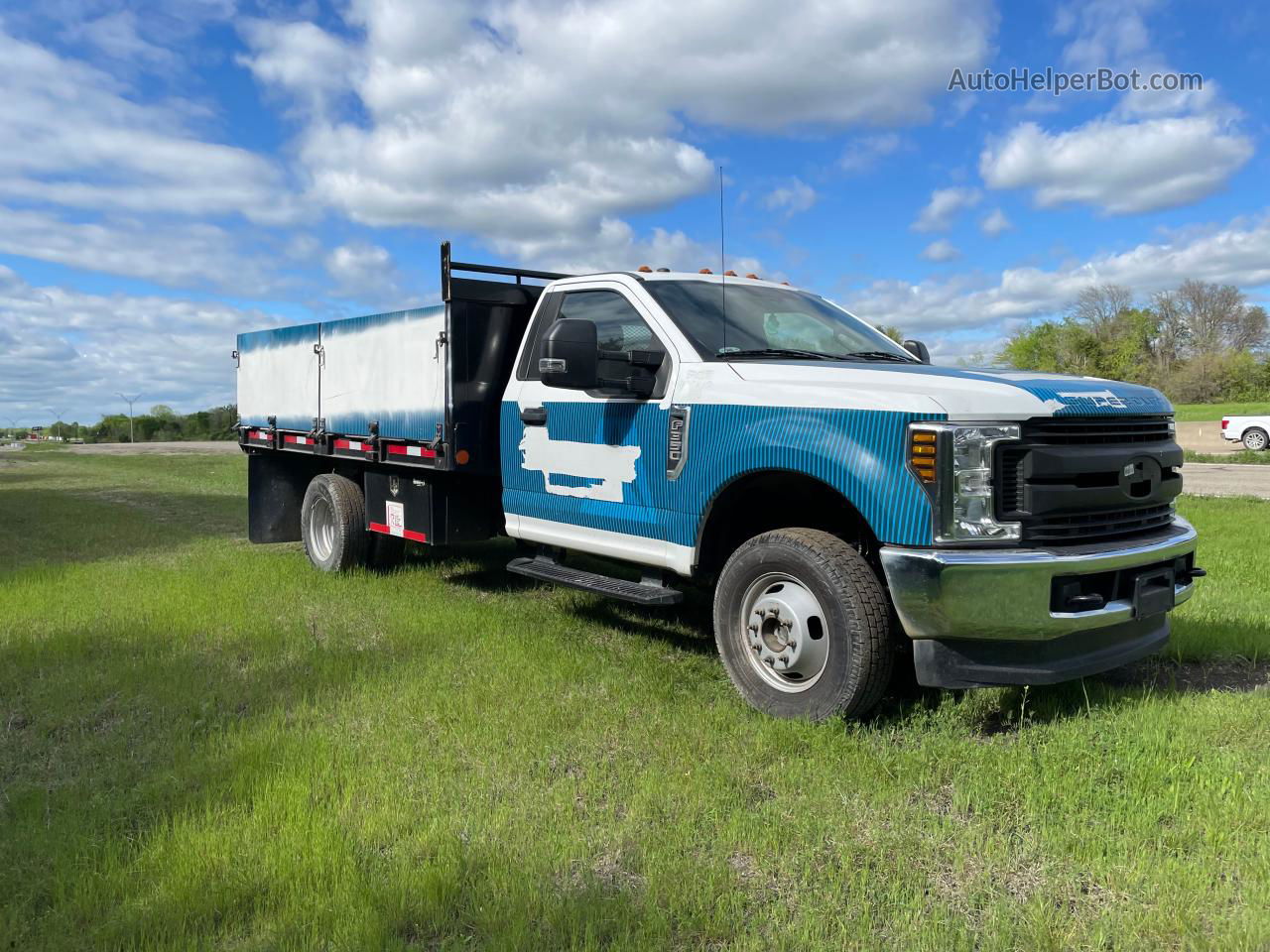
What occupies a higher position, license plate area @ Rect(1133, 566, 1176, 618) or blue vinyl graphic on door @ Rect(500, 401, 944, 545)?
blue vinyl graphic on door @ Rect(500, 401, 944, 545)

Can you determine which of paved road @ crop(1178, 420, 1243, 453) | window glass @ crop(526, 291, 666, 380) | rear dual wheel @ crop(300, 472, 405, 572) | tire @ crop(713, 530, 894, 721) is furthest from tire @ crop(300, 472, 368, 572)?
paved road @ crop(1178, 420, 1243, 453)

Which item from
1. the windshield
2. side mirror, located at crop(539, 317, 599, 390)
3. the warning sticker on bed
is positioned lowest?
the warning sticker on bed

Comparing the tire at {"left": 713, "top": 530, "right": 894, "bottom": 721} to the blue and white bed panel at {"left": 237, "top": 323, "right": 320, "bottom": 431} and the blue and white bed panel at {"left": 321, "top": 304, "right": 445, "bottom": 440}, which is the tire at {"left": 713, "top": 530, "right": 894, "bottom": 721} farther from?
the blue and white bed panel at {"left": 237, "top": 323, "right": 320, "bottom": 431}

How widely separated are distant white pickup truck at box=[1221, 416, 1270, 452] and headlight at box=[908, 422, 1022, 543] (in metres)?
29.2

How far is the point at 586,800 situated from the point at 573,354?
7.30 feet

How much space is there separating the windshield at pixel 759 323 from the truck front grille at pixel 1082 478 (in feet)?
4.93

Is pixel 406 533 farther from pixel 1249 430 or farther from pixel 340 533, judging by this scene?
pixel 1249 430

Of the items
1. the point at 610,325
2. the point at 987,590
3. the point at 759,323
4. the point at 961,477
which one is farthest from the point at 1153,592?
the point at 610,325

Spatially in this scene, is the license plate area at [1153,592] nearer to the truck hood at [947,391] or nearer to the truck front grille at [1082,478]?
the truck front grille at [1082,478]

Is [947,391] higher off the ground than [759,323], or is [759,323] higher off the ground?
[759,323]

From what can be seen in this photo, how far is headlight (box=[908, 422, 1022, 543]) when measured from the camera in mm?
3768

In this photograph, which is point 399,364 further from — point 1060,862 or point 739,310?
point 1060,862

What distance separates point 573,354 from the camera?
15.8 ft

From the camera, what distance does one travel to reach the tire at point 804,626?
13.2ft
